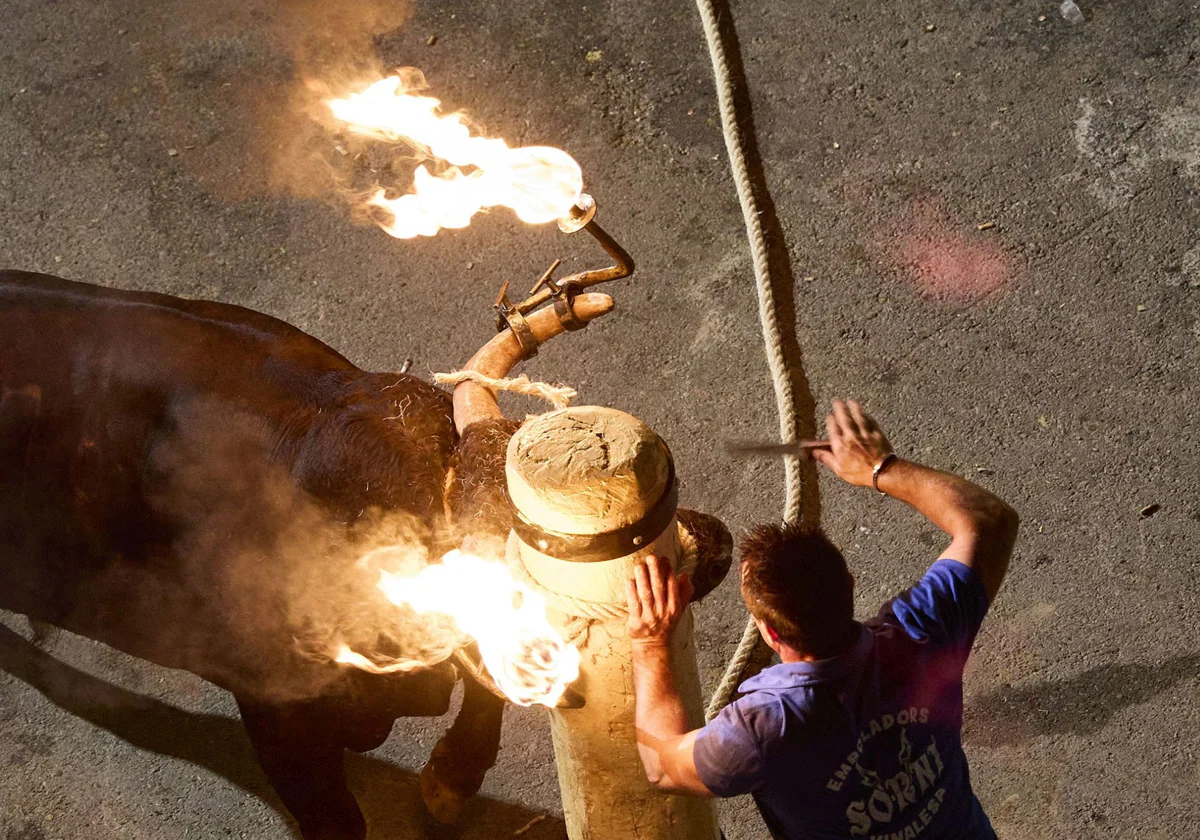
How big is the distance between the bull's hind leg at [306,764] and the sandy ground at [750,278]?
26.9 inches

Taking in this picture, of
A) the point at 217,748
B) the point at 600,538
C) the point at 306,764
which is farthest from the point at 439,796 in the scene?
the point at 600,538

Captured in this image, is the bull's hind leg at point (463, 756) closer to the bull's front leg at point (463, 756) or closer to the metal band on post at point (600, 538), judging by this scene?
the bull's front leg at point (463, 756)

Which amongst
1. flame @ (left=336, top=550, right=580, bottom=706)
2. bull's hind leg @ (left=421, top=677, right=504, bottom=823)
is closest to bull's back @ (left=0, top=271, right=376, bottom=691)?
flame @ (left=336, top=550, right=580, bottom=706)

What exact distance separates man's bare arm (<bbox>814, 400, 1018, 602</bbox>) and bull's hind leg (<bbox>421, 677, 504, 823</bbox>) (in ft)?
5.60

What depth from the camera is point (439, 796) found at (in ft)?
13.1

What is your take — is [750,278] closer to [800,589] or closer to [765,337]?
[765,337]

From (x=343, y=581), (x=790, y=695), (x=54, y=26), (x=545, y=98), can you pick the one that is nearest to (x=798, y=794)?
(x=790, y=695)

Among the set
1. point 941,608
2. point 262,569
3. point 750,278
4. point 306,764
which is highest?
point 941,608

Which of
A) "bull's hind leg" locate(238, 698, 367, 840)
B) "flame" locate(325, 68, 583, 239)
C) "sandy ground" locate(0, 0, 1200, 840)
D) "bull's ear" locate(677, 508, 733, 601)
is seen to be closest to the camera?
"bull's ear" locate(677, 508, 733, 601)

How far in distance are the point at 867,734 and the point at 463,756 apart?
1.98 metres

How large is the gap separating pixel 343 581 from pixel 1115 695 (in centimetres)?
311

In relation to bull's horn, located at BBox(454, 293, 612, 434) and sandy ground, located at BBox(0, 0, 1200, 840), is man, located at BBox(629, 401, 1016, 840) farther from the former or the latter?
sandy ground, located at BBox(0, 0, 1200, 840)

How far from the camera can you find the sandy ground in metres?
4.22

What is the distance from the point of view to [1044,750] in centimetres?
408
